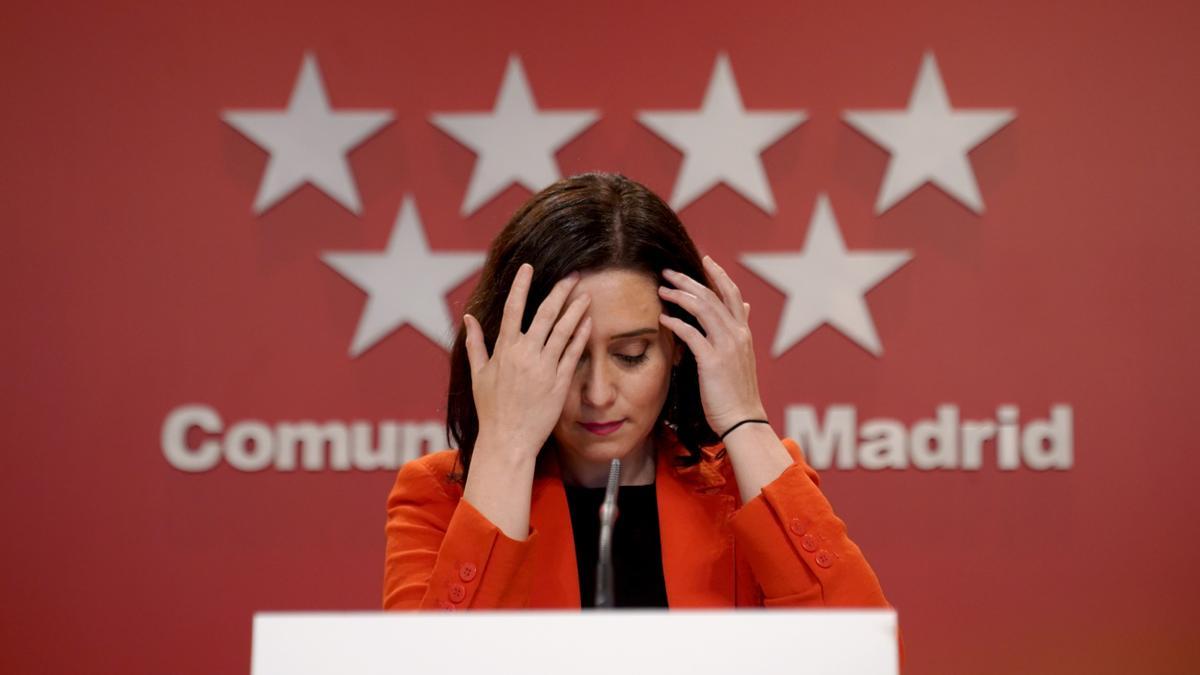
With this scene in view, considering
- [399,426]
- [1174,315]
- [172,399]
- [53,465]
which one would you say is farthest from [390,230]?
[1174,315]

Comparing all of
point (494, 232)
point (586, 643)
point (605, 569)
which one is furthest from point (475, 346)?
point (494, 232)

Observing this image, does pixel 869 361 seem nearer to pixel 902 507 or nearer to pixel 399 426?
pixel 902 507

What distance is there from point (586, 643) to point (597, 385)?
0.76m

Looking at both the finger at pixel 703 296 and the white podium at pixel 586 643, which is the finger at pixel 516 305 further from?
the white podium at pixel 586 643

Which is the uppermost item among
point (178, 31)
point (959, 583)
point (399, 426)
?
point (178, 31)

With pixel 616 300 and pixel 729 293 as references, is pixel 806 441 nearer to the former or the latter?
pixel 729 293

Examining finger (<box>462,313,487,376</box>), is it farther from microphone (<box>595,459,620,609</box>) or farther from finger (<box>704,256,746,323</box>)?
microphone (<box>595,459,620,609</box>)

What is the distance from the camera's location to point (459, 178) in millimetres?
3057

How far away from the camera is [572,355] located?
167cm

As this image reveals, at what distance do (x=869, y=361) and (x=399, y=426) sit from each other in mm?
1201

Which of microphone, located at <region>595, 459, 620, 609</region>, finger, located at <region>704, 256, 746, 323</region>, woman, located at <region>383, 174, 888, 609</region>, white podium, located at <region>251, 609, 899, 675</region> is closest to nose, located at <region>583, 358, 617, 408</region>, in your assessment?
woman, located at <region>383, 174, 888, 609</region>

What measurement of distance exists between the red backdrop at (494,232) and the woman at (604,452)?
1.22 metres

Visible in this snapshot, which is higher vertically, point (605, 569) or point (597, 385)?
point (597, 385)

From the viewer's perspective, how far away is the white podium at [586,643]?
0.95 m
